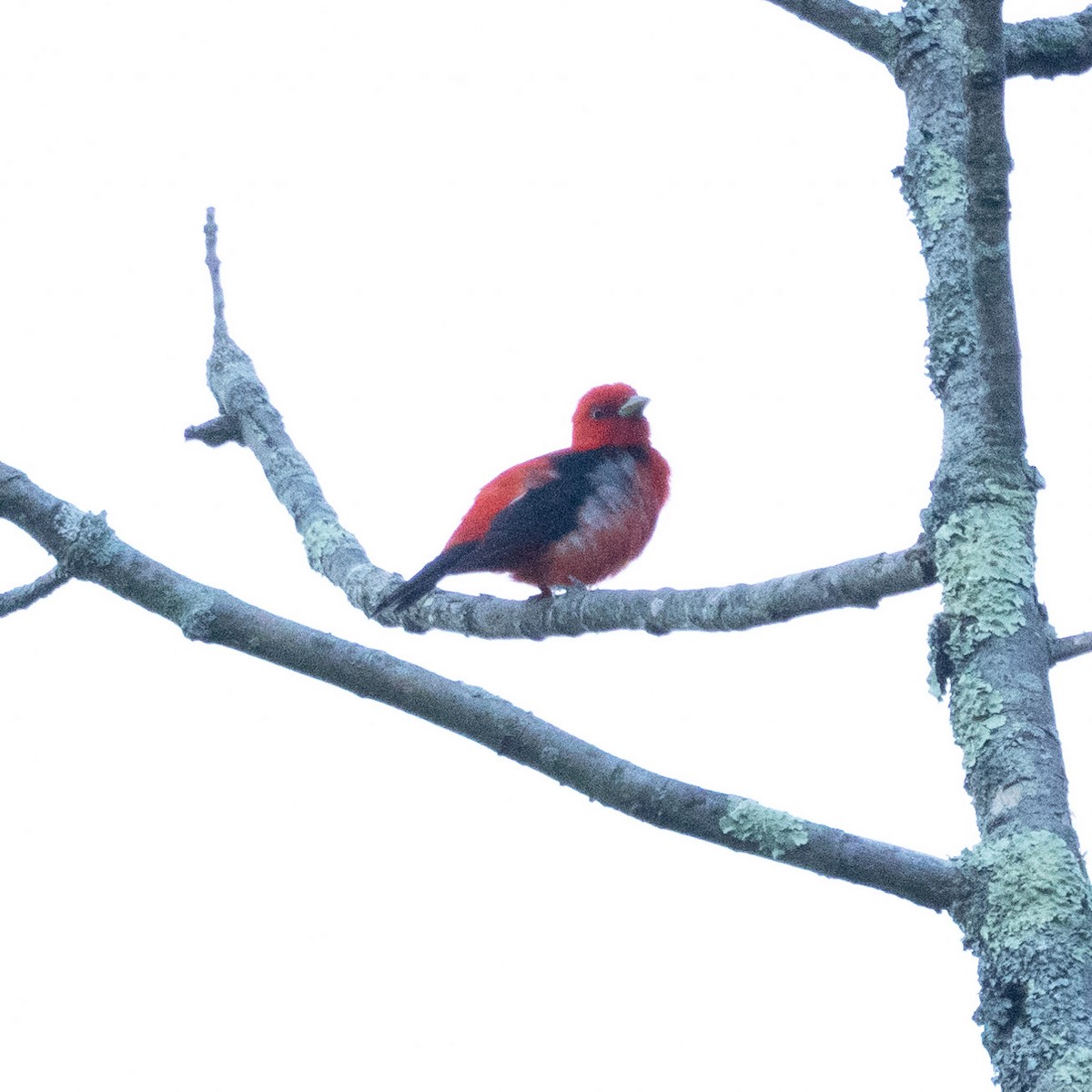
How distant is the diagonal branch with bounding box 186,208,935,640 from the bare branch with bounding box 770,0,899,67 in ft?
3.90

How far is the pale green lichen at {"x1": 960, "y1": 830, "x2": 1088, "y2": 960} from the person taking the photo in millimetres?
2029

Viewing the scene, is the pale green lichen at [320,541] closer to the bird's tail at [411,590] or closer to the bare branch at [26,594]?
the bird's tail at [411,590]

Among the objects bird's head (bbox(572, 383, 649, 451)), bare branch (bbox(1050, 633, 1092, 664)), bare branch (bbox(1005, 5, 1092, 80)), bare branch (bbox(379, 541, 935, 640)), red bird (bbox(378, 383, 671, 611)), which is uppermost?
bird's head (bbox(572, 383, 649, 451))

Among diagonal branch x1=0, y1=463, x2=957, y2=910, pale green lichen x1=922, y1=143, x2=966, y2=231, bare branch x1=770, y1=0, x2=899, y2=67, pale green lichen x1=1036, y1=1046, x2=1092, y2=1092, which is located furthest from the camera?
bare branch x1=770, y1=0, x2=899, y2=67

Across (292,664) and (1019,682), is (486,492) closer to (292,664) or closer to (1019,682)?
(292,664)

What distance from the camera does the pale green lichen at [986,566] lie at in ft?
Answer: 7.86

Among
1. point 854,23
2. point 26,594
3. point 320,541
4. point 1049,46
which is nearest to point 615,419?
point 320,541

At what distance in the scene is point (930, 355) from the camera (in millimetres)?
2658

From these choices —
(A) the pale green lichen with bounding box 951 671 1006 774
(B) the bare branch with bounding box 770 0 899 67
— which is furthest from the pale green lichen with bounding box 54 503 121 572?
(B) the bare branch with bounding box 770 0 899 67

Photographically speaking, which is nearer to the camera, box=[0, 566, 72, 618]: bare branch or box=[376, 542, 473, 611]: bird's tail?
box=[0, 566, 72, 618]: bare branch

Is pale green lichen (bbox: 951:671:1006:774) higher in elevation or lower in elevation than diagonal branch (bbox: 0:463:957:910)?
higher

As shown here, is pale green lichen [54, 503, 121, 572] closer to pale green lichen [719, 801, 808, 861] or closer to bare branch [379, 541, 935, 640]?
bare branch [379, 541, 935, 640]

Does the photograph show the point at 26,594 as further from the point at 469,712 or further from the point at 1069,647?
the point at 1069,647

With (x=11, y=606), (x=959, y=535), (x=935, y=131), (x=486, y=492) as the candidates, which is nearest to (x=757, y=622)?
(x=959, y=535)
